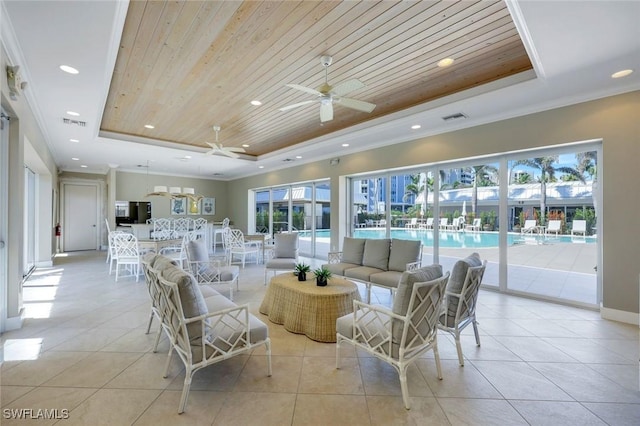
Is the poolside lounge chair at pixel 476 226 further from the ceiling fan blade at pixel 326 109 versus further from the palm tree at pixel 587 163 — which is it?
the ceiling fan blade at pixel 326 109

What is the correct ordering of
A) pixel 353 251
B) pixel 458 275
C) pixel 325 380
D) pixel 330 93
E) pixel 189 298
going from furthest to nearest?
pixel 353 251 → pixel 330 93 → pixel 458 275 → pixel 325 380 → pixel 189 298

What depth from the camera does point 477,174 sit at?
17.0 ft

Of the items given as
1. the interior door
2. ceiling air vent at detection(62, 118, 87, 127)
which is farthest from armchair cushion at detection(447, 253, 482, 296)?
the interior door

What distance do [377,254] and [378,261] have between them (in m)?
0.12

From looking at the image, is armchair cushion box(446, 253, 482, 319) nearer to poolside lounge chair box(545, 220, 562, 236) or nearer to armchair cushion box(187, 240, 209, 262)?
poolside lounge chair box(545, 220, 562, 236)

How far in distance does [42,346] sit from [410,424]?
3506mm

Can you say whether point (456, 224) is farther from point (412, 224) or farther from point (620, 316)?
point (620, 316)

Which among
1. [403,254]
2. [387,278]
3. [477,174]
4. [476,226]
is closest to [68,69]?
[387,278]

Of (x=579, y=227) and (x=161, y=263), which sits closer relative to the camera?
(x=161, y=263)

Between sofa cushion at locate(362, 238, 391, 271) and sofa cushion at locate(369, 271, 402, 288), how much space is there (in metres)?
0.27

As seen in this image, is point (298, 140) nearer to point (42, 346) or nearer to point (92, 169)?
point (42, 346)

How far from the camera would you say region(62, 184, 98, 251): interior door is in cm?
950

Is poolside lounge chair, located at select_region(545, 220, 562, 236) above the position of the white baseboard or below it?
above

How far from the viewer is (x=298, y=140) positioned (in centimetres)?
691
